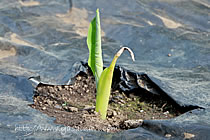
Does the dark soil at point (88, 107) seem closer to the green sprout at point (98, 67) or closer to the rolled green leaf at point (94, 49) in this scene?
the green sprout at point (98, 67)

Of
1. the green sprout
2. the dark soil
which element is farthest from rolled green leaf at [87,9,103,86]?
the dark soil

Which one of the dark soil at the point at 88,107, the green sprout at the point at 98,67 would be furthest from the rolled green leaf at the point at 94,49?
the dark soil at the point at 88,107

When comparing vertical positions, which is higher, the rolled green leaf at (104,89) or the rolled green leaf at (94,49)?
the rolled green leaf at (94,49)

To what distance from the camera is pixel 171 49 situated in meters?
2.90

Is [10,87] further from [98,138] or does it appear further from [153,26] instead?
[153,26]

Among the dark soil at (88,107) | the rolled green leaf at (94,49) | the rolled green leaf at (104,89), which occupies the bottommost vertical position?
the dark soil at (88,107)

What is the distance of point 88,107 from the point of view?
2023mm

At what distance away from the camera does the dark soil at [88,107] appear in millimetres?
1714

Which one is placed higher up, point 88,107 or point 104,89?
point 104,89

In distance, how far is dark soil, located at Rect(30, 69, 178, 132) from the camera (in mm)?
1714

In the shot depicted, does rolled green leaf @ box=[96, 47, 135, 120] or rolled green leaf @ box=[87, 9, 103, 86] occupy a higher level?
rolled green leaf @ box=[87, 9, 103, 86]

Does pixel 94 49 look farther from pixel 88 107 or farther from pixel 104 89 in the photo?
pixel 88 107

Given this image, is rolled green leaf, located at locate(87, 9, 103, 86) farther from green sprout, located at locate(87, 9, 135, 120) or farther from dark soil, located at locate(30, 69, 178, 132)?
dark soil, located at locate(30, 69, 178, 132)

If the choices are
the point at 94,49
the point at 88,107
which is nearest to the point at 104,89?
the point at 94,49
